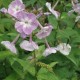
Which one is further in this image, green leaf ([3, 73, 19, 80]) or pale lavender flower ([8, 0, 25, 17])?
green leaf ([3, 73, 19, 80])

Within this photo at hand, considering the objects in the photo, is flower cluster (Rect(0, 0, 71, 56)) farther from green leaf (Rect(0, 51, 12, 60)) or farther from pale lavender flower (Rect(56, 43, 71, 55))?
pale lavender flower (Rect(56, 43, 71, 55))

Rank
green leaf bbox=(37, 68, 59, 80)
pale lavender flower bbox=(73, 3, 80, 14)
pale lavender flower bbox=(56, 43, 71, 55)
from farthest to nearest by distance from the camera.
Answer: pale lavender flower bbox=(73, 3, 80, 14), pale lavender flower bbox=(56, 43, 71, 55), green leaf bbox=(37, 68, 59, 80)

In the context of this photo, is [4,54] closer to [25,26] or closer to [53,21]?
[25,26]

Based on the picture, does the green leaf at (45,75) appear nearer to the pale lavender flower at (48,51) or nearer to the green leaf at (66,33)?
the pale lavender flower at (48,51)

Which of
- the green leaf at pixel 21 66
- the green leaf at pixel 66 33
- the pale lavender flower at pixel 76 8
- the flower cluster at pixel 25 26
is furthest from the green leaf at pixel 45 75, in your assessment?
the pale lavender flower at pixel 76 8

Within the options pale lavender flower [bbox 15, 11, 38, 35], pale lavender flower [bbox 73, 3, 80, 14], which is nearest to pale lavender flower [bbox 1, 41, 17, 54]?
pale lavender flower [bbox 15, 11, 38, 35]

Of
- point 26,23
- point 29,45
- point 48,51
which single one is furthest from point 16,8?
point 48,51

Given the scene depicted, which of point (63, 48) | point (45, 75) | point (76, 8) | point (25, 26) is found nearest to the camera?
point (25, 26)

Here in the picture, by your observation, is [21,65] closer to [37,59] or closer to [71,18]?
[37,59]

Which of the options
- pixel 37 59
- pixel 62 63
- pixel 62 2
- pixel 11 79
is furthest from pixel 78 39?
pixel 62 2
